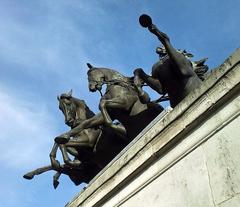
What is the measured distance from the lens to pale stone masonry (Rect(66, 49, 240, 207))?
451 centimetres

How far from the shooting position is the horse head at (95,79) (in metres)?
10.4

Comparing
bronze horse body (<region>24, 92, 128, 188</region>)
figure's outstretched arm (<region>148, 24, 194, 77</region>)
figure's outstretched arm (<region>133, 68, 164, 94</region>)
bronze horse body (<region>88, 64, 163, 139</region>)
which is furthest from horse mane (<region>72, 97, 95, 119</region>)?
figure's outstretched arm (<region>148, 24, 194, 77</region>)

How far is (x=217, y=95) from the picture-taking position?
4.75 metres

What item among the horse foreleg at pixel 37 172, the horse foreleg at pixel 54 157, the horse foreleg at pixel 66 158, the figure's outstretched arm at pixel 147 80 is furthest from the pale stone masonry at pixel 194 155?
the horse foreleg at pixel 37 172

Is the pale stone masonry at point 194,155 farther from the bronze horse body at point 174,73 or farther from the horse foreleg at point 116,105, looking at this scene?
the horse foreleg at point 116,105

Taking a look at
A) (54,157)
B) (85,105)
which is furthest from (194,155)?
(85,105)

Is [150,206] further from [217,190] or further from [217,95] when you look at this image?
[217,95]

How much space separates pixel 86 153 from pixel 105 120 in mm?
1756

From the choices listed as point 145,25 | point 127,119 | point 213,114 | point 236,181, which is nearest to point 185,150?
point 213,114

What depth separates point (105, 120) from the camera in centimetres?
903

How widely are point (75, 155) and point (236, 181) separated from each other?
656cm

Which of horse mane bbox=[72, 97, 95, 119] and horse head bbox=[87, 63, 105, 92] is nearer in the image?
horse head bbox=[87, 63, 105, 92]

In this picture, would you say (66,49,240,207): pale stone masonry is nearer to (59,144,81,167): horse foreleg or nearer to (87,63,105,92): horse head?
(59,144,81,167): horse foreleg

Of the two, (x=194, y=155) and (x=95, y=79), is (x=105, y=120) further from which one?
(x=194, y=155)
